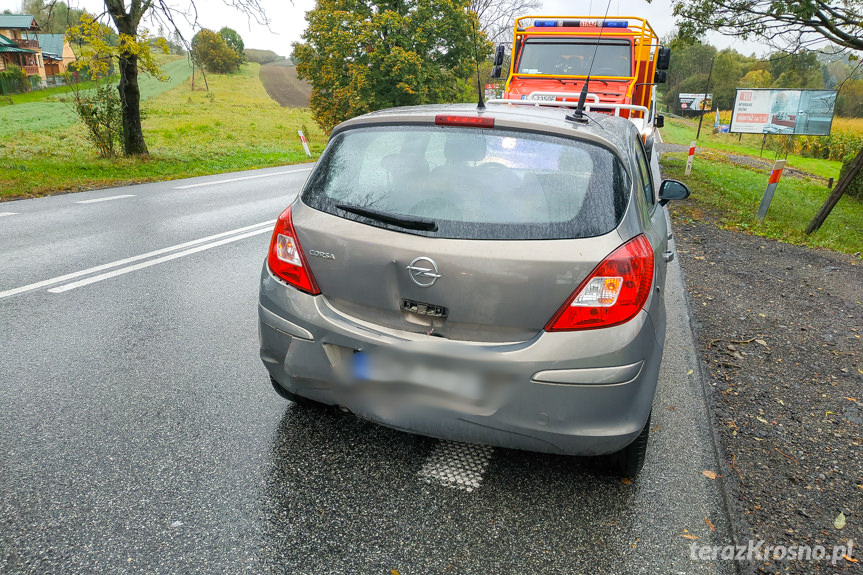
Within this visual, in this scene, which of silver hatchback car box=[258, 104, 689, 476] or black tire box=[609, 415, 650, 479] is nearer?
silver hatchback car box=[258, 104, 689, 476]

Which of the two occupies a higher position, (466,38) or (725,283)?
(466,38)

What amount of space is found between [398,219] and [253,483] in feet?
4.44

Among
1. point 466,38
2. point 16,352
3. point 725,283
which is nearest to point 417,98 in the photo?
point 466,38

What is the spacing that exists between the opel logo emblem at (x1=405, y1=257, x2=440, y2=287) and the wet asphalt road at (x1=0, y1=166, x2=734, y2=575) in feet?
3.22

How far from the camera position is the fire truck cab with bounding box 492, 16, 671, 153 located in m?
11.6

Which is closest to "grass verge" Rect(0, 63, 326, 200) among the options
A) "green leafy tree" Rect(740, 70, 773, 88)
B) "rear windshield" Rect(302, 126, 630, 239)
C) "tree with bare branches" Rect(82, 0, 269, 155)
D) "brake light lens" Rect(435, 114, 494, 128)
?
"tree with bare branches" Rect(82, 0, 269, 155)

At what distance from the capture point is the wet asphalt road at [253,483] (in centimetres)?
224

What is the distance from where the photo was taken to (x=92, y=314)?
15.0 ft

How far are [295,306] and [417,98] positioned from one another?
27.9 metres

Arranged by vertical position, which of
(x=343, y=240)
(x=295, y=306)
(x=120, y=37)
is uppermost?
(x=120, y=37)

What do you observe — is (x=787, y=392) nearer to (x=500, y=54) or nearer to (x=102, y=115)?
(x=500, y=54)

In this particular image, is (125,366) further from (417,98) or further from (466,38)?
(466,38)

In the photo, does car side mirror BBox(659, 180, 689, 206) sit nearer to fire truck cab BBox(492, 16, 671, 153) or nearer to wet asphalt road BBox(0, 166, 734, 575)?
wet asphalt road BBox(0, 166, 734, 575)

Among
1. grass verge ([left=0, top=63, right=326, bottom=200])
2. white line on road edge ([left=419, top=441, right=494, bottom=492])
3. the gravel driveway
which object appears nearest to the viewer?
the gravel driveway
